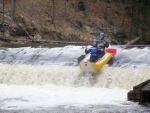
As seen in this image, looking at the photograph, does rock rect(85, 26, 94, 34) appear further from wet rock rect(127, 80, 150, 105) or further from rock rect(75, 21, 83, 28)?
wet rock rect(127, 80, 150, 105)

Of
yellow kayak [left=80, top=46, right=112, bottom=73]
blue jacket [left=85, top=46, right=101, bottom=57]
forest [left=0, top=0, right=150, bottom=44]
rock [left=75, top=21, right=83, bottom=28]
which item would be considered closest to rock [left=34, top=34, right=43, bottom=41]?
forest [left=0, top=0, right=150, bottom=44]

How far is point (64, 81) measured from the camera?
1432cm

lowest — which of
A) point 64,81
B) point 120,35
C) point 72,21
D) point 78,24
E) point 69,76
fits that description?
point 120,35

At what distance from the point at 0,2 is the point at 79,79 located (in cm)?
1853

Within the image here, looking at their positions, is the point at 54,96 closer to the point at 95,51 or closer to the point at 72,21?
the point at 95,51

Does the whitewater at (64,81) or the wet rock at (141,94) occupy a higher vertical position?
the wet rock at (141,94)

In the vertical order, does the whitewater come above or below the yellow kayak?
below

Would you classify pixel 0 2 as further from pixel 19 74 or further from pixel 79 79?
pixel 79 79

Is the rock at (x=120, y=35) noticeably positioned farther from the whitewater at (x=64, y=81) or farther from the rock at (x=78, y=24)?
the whitewater at (x=64, y=81)

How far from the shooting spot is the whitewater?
31.3ft

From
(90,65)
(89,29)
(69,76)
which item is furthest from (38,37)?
(90,65)

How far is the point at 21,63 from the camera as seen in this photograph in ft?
57.4

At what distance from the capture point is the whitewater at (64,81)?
376 inches

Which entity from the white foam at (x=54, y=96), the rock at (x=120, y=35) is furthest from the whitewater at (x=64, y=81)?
the rock at (x=120, y=35)
